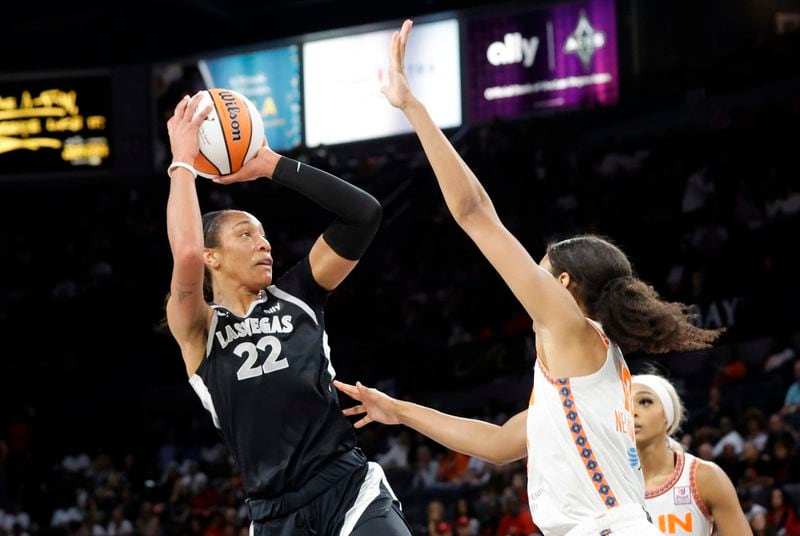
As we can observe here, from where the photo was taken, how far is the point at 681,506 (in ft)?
16.3

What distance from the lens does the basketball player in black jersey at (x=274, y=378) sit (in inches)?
159

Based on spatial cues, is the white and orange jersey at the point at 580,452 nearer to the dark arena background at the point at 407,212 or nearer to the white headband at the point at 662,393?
the white headband at the point at 662,393

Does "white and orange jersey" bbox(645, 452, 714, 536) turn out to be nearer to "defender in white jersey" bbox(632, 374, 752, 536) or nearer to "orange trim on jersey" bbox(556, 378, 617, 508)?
"defender in white jersey" bbox(632, 374, 752, 536)

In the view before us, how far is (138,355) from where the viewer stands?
17.3 metres

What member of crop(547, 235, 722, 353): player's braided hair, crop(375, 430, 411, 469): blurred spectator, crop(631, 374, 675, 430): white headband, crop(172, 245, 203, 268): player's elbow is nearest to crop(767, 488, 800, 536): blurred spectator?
crop(631, 374, 675, 430): white headband

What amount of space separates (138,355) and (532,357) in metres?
7.23

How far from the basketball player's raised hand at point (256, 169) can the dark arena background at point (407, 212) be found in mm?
5212

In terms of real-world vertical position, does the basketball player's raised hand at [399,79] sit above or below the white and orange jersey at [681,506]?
above

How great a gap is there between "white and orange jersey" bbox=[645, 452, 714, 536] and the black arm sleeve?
1776mm

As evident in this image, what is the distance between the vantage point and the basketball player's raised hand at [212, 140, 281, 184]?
436 cm

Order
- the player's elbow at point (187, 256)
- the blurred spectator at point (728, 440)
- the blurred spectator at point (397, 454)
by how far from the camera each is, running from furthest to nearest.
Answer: the blurred spectator at point (397, 454) → the blurred spectator at point (728, 440) → the player's elbow at point (187, 256)

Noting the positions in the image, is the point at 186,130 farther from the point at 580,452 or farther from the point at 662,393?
the point at 662,393

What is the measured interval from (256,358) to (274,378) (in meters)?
0.10

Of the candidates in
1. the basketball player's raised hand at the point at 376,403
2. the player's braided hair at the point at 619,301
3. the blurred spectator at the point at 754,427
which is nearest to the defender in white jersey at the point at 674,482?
the basketball player's raised hand at the point at 376,403
